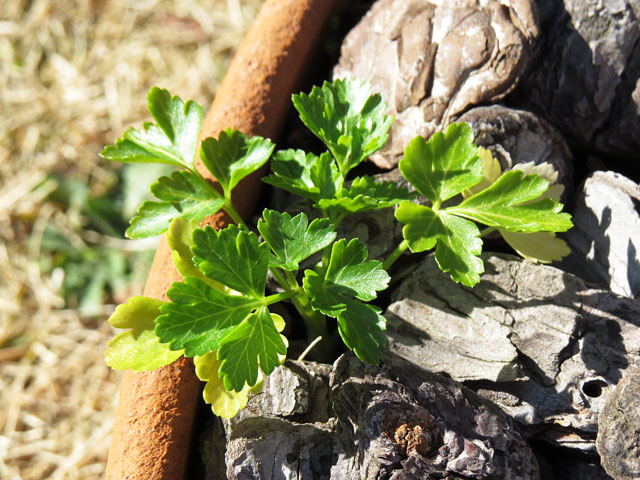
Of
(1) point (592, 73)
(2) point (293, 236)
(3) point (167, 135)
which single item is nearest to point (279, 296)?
(2) point (293, 236)

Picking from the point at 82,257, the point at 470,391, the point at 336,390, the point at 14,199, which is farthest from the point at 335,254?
the point at 14,199

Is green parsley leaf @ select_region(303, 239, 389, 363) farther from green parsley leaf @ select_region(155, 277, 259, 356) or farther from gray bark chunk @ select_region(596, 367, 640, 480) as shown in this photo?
gray bark chunk @ select_region(596, 367, 640, 480)

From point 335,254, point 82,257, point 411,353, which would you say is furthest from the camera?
point 82,257

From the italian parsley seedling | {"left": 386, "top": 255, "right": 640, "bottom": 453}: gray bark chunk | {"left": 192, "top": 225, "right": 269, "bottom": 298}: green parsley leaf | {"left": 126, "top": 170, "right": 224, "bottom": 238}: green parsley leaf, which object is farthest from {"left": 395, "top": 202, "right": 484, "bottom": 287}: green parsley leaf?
{"left": 126, "top": 170, "right": 224, "bottom": 238}: green parsley leaf

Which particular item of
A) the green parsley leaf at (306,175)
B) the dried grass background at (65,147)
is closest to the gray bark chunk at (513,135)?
the green parsley leaf at (306,175)

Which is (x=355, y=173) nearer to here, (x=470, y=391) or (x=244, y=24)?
(x=470, y=391)
